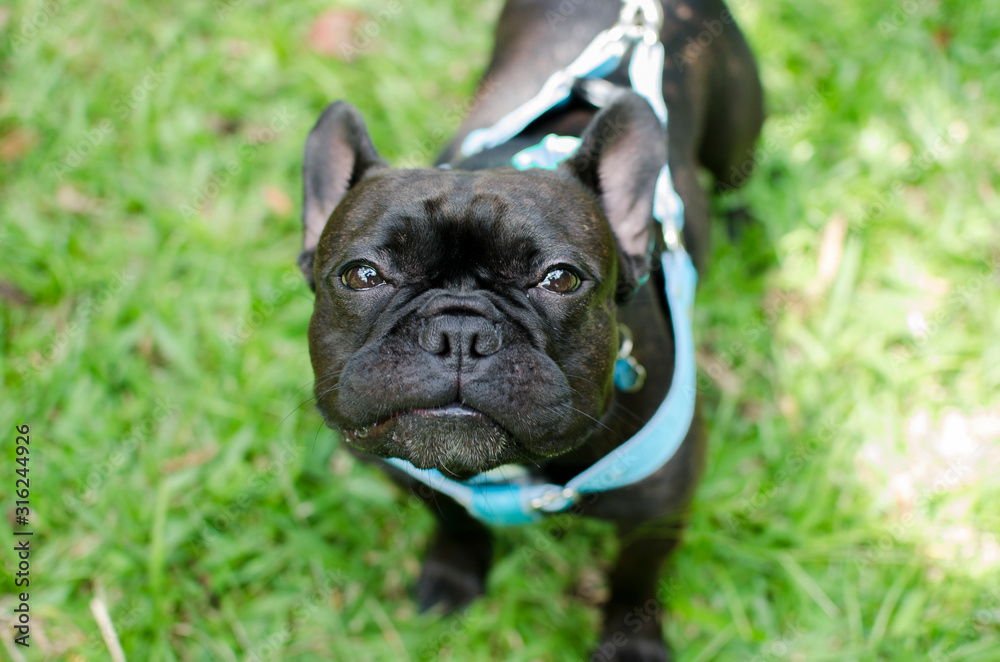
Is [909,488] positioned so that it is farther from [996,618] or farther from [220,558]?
[220,558]

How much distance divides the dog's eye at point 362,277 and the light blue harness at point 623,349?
0.62 m

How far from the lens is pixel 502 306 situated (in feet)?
7.41

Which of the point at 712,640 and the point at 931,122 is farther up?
the point at 931,122

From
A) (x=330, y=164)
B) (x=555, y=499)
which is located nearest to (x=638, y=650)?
(x=555, y=499)

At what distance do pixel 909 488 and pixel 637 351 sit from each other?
6.56 feet

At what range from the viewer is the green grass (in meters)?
3.56

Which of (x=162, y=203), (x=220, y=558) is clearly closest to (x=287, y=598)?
(x=220, y=558)

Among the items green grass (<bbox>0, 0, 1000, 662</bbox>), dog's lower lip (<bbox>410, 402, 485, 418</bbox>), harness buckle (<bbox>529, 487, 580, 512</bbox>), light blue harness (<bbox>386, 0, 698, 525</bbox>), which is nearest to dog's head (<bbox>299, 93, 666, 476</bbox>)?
dog's lower lip (<bbox>410, 402, 485, 418</bbox>)

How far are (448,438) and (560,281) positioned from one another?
619 mm

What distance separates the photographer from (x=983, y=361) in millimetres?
3986

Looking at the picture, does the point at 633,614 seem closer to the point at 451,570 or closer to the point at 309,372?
the point at 451,570

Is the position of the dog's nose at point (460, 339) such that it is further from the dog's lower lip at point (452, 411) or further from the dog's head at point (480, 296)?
the dog's lower lip at point (452, 411)

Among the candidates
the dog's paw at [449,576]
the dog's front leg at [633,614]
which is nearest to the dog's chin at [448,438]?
the dog's front leg at [633,614]

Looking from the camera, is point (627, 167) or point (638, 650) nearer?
point (627, 167)
